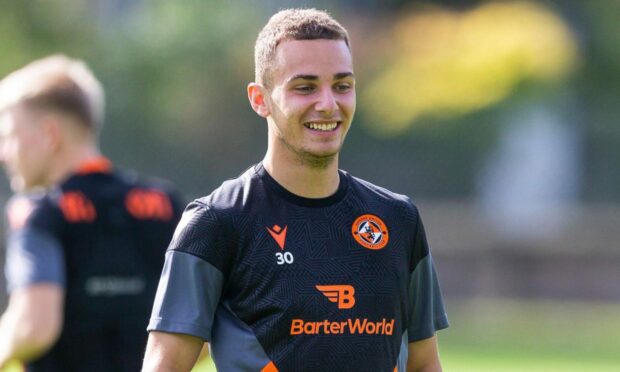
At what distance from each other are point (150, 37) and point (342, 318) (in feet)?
74.9

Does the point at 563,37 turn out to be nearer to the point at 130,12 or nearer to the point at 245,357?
the point at 130,12

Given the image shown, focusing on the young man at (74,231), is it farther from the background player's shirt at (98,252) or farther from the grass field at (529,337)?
the grass field at (529,337)

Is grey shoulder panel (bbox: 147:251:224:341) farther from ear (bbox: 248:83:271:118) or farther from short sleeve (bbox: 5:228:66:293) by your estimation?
short sleeve (bbox: 5:228:66:293)

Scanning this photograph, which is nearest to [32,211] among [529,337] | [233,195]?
[233,195]

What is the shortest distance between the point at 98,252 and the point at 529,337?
12.9 metres

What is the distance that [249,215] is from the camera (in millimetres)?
4457

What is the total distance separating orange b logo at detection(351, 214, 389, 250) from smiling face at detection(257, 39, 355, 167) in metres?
0.24

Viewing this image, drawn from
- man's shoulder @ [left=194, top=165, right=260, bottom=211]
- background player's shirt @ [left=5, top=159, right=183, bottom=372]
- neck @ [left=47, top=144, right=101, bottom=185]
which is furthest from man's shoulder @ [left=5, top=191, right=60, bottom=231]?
man's shoulder @ [left=194, top=165, right=260, bottom=211]

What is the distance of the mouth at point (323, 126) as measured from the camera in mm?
4441

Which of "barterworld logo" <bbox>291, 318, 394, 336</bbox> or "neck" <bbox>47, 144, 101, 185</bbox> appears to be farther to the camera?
"neck" <bbox>47, 144, 101, 185</bbox>

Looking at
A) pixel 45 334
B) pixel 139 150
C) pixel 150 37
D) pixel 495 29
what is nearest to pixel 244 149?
pixel 139 150

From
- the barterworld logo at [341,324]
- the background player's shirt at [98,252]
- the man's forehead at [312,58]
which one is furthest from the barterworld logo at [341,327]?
the background player's shirt at [98,252]

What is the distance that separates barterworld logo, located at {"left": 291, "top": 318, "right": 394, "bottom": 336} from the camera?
4375mm

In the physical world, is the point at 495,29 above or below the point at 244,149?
above
